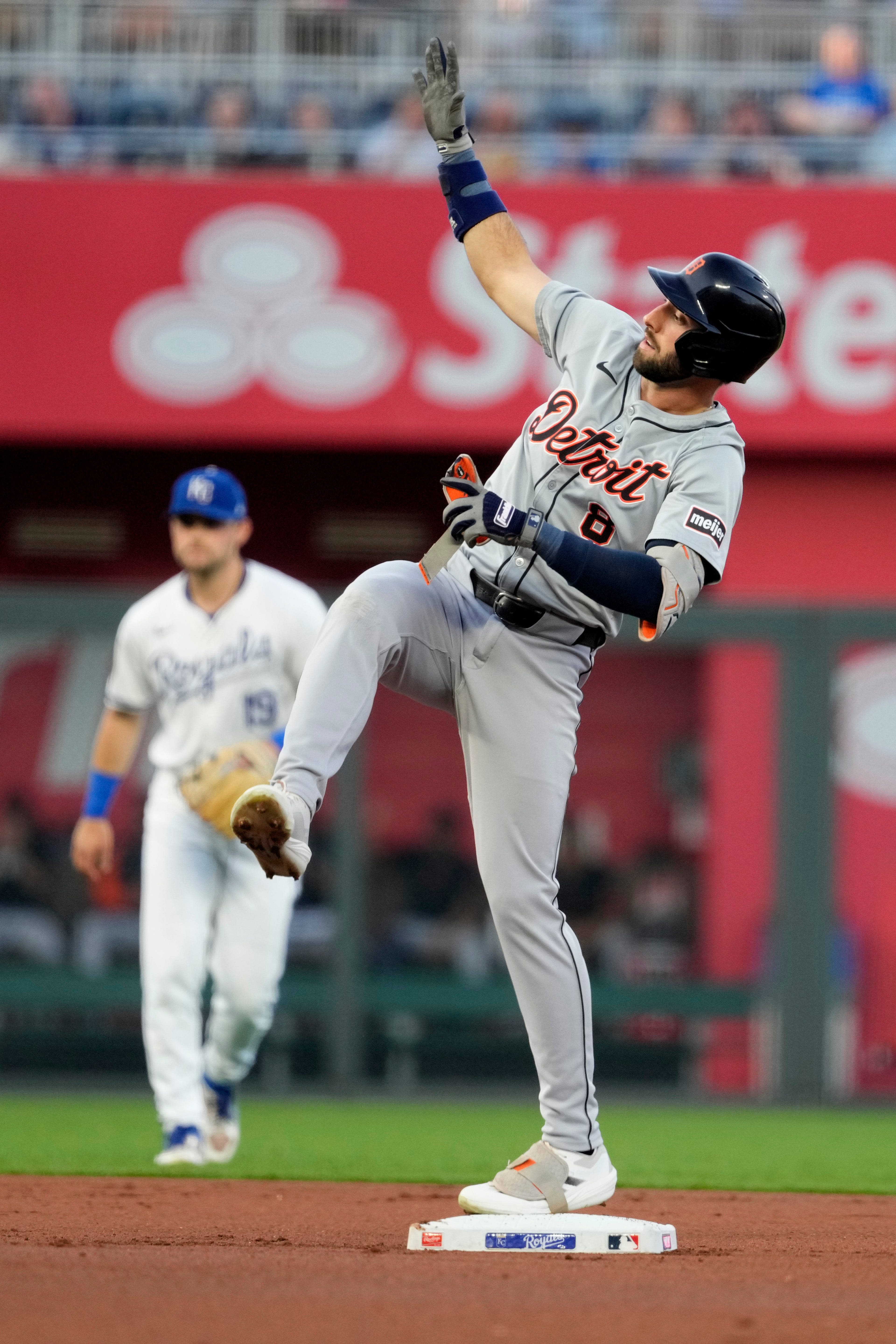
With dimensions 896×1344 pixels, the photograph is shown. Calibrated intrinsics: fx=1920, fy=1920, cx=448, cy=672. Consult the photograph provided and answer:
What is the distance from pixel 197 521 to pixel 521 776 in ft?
7.61

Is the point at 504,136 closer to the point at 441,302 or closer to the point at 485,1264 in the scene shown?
the point at 441,302

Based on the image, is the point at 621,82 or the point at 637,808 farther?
the point at 621,82

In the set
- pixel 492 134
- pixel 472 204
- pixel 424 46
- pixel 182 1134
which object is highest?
pixel 424 46

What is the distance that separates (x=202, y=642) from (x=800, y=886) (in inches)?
180

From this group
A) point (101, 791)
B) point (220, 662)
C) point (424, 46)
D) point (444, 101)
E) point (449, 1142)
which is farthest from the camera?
point (424, 46)

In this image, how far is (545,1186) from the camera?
13.7 feet

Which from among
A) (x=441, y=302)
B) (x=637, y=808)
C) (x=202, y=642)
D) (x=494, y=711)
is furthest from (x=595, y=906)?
(x=494, y=711)

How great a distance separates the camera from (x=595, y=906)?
33.4ft

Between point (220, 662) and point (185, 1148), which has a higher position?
point (220, 662)

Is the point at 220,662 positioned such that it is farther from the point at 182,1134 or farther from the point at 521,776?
the point at 521,776

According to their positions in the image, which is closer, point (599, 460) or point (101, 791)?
point (599, 460)

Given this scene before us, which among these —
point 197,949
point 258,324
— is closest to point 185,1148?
point 197,949

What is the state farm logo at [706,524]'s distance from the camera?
4020mm

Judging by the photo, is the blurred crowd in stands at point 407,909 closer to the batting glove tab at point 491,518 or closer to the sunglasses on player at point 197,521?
the sunglasses on player at point 197,521
